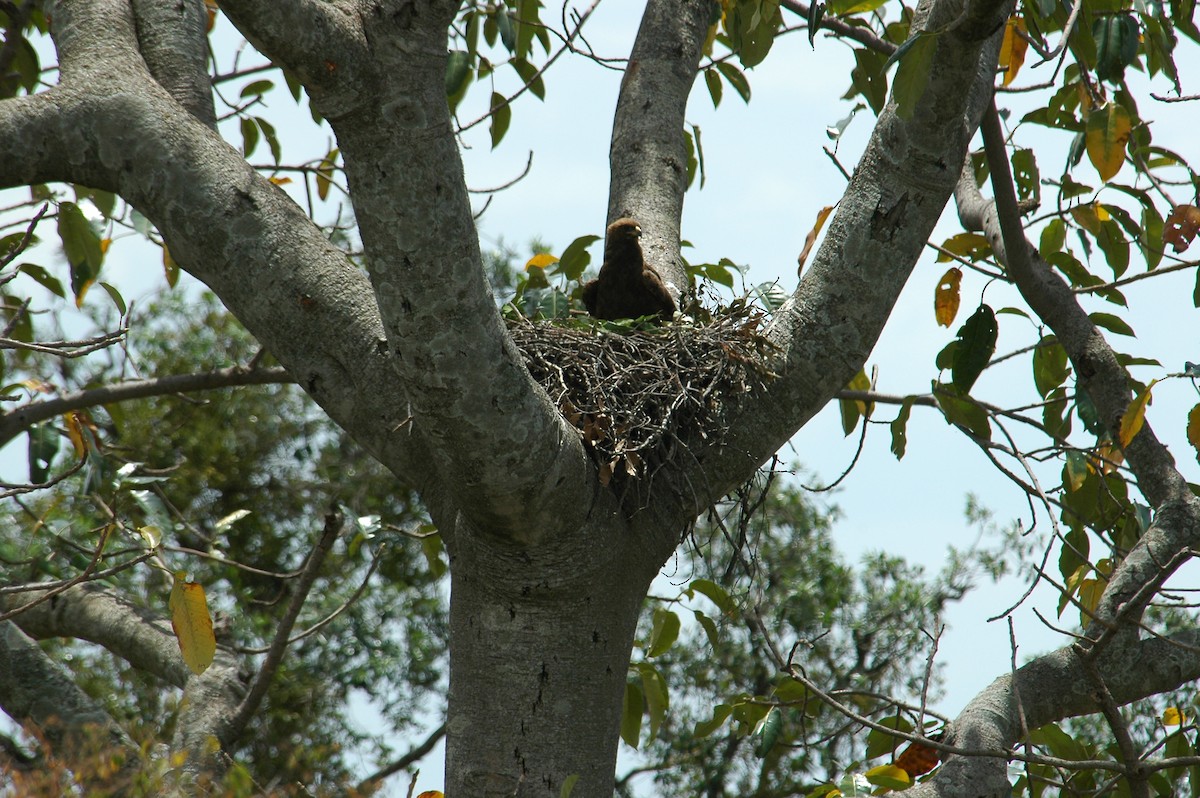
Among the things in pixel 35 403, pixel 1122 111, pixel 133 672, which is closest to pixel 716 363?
pixel 1122 111

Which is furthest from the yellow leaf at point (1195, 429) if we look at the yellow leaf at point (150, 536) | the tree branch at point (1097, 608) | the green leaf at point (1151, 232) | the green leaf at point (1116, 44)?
the yellow leaf at point (150, 536)

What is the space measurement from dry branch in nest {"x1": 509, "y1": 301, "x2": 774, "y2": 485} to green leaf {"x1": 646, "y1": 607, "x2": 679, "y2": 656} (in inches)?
36.1

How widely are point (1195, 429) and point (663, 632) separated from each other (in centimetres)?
156

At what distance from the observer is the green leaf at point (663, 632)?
3.28 metres

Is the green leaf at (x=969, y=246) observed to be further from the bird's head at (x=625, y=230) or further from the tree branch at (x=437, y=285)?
the tree branch at (x=437, y=285)

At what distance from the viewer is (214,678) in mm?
3230

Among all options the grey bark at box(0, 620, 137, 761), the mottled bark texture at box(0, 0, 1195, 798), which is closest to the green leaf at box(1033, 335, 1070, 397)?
the mottled bark texture at box(0, 0, 1195, 798)

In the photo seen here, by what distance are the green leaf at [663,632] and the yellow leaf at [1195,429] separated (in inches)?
58.7

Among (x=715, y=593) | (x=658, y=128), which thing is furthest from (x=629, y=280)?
(x=715, y=593)

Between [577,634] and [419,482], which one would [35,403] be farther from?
[577,634]

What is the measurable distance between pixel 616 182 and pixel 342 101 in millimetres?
2027

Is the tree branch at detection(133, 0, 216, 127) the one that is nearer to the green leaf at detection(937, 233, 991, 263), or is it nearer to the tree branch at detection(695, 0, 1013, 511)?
the tree branch at detection(695, 0, 1013, 511)

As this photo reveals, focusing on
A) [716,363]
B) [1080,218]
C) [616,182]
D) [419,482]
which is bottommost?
[419,482]

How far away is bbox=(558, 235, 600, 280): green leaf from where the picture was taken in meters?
3.76
